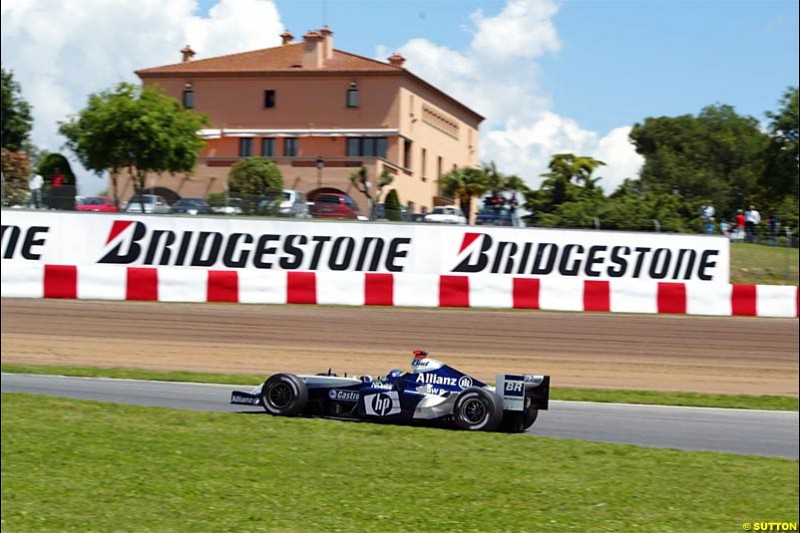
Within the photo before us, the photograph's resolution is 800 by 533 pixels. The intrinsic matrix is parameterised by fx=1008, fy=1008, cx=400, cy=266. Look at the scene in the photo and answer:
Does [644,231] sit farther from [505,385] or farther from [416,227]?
[505,385]

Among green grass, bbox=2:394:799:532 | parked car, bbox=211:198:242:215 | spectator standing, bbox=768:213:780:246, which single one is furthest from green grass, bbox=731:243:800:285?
green grass, bbox=2:394:799:532

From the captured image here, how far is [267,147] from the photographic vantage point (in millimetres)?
2600

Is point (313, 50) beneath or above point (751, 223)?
above

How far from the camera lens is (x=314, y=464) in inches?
367

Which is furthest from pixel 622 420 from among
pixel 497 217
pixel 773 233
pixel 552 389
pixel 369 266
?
pixel 369 266

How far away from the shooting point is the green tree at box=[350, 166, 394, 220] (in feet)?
8.71

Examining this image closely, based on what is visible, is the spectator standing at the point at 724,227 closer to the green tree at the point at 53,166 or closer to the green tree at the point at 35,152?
the green tree at the point at 35,152

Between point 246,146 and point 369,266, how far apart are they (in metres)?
0.54

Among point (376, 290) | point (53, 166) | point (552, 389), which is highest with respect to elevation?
point (53, 166)

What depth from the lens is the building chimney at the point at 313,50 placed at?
2.06 meters

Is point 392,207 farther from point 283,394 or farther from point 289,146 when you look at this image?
point 283,394

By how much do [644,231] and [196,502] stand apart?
556cm

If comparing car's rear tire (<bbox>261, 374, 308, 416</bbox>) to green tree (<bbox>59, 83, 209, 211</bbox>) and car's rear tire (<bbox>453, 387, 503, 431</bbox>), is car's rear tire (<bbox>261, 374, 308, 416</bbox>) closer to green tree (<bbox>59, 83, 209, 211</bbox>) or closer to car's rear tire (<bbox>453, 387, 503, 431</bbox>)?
car's rear tire (<bbox>453, 387, 503, 431</bbox>)

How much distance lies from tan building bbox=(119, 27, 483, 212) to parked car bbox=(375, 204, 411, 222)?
0.03 metres
